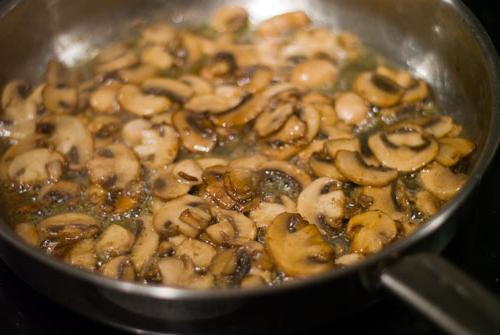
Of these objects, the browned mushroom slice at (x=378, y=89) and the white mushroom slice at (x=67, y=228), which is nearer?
the white mushroom slice at (x=67, y=228)

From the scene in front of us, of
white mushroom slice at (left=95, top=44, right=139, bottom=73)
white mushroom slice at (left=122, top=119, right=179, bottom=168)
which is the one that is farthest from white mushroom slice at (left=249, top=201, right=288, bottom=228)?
white mushroom slice at (left=95, top=44, right=139, bottom=73)

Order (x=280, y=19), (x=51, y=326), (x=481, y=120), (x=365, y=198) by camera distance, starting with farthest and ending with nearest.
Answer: (x=280, y=19), (x=481, y=120), (x=365, y=198), (x=51, y=326)

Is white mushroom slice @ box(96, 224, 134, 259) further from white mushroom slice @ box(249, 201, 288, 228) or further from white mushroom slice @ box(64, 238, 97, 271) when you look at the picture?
white mushroom slice @ box(249, 201, 288, 228)

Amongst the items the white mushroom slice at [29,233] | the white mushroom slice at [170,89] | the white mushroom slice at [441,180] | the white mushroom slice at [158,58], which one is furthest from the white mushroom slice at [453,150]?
the white mushroom slice at [29,233]

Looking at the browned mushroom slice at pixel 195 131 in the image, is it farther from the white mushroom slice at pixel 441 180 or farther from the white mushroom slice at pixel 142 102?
the white mushroom slice at pixel 441 180

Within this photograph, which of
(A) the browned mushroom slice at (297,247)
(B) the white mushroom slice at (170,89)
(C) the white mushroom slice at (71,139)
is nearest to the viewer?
(A) the browned mushroom slice at (297,247)

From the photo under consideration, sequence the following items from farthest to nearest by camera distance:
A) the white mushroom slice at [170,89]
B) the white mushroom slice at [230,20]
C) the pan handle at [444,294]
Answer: the white mushroom slice at [230,20]
the white mushroom slice at [170,89]
the pan handle at [444,294]

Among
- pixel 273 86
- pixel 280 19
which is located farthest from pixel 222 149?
pixel 280 19

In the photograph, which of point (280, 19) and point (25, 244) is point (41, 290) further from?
point (280, 19)
